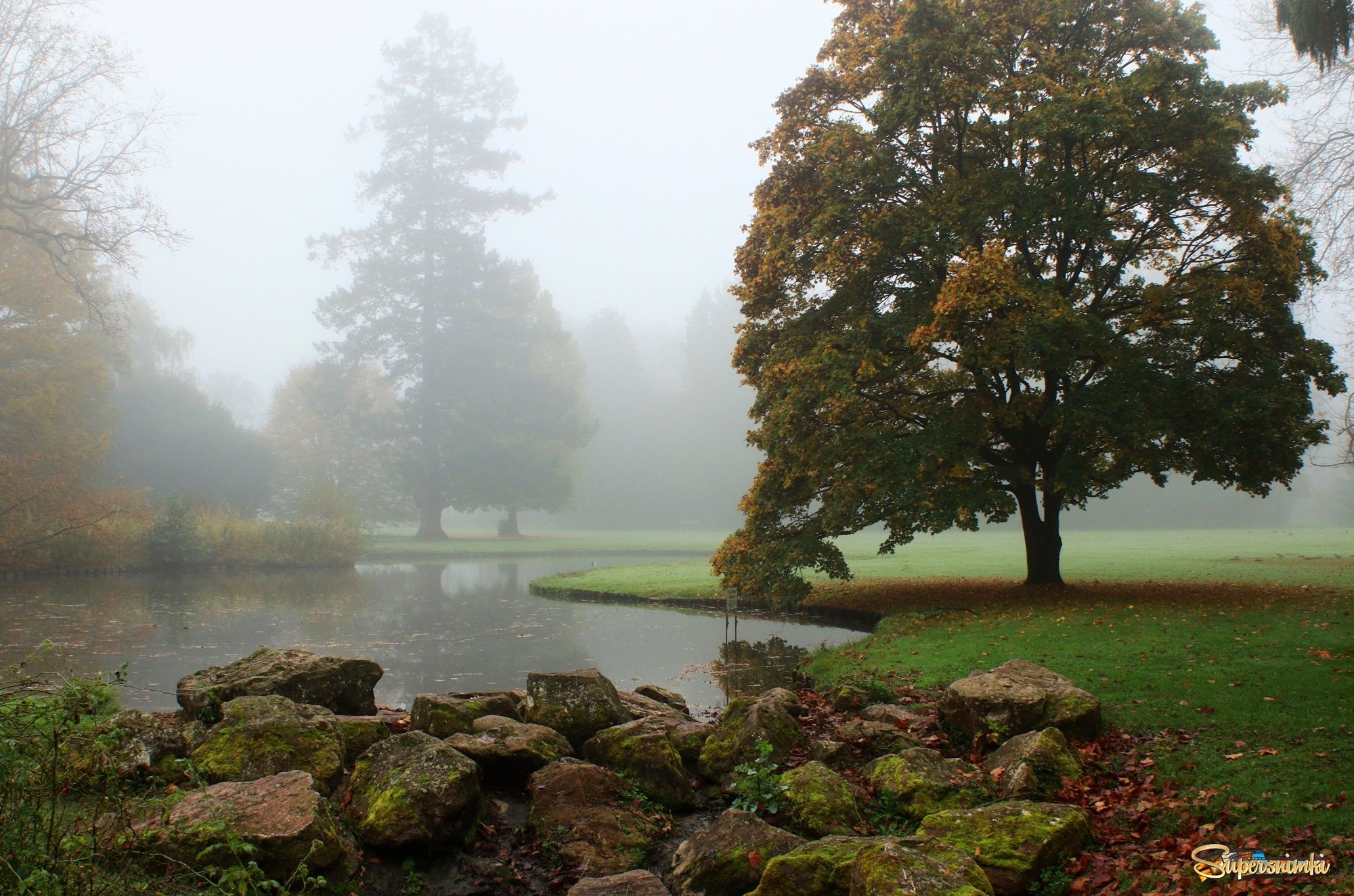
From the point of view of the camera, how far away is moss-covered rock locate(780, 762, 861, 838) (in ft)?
22.3

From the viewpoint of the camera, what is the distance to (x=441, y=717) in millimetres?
8516

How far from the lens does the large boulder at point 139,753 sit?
588cm

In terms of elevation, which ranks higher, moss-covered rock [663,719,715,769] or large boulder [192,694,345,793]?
large boulder [192,694,345,793]

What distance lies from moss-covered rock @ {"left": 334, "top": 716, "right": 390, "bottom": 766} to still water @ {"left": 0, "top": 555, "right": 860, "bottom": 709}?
2.38 m

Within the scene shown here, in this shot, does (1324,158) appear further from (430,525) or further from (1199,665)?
(430,525)

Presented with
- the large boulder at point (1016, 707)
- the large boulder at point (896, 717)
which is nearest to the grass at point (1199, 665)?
the large boulder at point (1016, 707)

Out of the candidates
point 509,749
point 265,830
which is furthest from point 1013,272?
point 265,830

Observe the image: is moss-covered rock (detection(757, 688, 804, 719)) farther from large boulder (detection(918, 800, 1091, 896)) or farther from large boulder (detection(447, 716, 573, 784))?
large boulder (detection(918, 800, 1091, 896))

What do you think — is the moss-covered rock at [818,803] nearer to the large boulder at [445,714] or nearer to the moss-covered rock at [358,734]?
the large boulder at [445,714]

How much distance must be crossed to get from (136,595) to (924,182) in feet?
79.3

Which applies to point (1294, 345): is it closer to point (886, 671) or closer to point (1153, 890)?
point (886, 671)

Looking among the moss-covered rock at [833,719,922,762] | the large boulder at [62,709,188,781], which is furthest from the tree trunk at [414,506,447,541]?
the moss-covered rock at [833,719,922,762]

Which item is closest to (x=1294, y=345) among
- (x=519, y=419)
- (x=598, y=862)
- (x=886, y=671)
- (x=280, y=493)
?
(x=886, y=671)

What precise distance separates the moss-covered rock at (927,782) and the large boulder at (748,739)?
3.42ft
